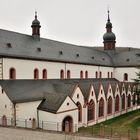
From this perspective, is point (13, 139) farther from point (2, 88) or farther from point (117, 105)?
point (117, 105)

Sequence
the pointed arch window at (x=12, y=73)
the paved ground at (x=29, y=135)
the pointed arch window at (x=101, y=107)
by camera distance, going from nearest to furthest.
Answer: the paved ground at (x=29, y=135) < the pointed arch window at (x=12, y=73) < the pointed arch window at (x=101, y=107)

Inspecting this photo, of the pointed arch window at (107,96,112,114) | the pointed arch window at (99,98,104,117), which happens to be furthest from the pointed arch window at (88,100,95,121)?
the pointed arch window at (107,96,112,114)

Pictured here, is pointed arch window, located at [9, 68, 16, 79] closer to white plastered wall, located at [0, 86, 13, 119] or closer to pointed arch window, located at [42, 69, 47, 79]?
white plastered wall, located at [0, 86, 13, 119]

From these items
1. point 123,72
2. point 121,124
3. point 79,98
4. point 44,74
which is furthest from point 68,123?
point 123,72

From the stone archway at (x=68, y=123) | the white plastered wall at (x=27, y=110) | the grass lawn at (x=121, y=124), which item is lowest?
the grass lawn at (x=121, y=124)

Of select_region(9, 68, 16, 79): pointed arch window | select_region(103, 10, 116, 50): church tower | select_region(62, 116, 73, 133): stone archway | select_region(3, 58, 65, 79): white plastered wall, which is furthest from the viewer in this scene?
select_region(103, 10, 116, 50): church tower

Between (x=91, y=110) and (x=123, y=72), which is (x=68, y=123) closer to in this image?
(x=91, y=110)

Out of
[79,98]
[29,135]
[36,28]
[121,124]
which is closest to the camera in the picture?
[29,135]

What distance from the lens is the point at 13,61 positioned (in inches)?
1171

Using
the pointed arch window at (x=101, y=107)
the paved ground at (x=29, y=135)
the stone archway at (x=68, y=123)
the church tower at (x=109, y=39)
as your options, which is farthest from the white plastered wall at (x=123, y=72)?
the paved ground at (x=29, y=135)

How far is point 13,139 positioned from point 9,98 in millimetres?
7993

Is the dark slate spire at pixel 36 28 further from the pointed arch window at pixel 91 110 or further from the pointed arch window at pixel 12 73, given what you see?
the pointed arch window at pixel 91 110

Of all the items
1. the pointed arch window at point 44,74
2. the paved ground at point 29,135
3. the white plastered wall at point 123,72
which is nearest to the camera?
the paved ground at point 29,135

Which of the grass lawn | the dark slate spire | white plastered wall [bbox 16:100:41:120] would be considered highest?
the dark slate spire
